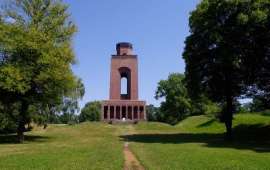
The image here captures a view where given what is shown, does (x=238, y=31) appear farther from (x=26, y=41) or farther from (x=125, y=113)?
(x=125, y=113)

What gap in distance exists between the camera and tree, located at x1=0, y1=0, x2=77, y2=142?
31.3 meters

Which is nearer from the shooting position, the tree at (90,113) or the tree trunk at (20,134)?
the tree trunk at (20,134)

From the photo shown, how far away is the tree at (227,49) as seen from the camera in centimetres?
3222

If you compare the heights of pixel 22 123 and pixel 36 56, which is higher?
pixel 36 56

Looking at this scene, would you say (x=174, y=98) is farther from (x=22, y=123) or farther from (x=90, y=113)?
(x=90, y=113)

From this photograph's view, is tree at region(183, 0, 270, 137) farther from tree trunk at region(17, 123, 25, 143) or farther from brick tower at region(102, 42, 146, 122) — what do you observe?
brick tower at region(102, 42, 146, 122)

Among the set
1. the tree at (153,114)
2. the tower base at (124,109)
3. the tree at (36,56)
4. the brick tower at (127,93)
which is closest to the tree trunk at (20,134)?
the tree at (36,56)

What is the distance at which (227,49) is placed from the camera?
32.9 meters

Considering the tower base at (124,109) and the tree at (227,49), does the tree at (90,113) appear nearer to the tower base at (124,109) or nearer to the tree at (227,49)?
the tower base at (124,109)

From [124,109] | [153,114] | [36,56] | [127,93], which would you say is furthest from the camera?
[153,114]

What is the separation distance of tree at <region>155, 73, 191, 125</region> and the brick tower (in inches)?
444

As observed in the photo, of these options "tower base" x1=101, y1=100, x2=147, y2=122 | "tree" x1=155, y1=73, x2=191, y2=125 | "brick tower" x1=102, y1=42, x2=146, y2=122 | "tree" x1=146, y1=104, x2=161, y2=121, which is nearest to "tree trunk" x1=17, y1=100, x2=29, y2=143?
"brick tower" x1=102, y1=42, x2=146, y2=122

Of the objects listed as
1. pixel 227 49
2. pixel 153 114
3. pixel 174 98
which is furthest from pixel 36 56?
pixel 153 114

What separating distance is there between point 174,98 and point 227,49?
55056 mm
